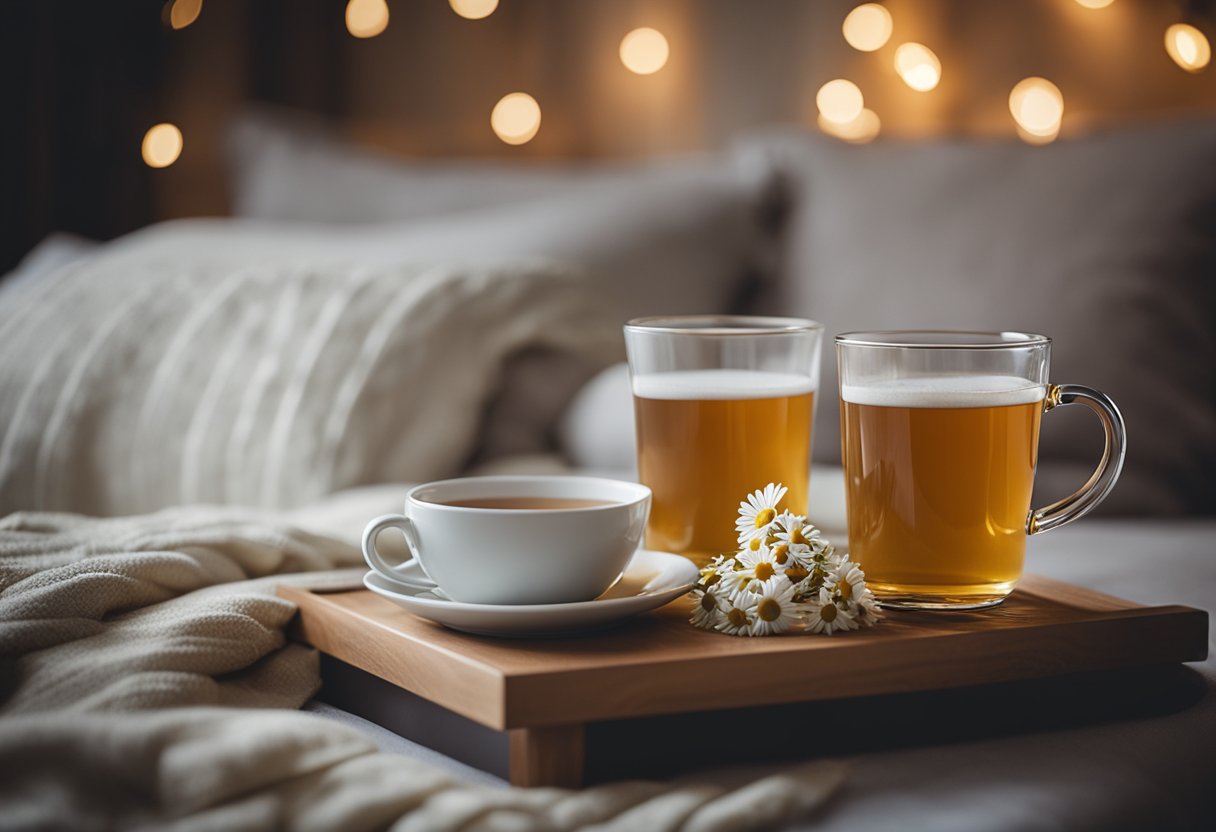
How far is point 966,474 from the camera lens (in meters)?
0.83

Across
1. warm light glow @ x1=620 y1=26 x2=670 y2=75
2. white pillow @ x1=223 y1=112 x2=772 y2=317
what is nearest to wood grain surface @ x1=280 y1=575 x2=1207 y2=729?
white pillow @ x1=223 y1=112 x2=772 y2=317

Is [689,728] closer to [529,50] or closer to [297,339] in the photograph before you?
[297,339]

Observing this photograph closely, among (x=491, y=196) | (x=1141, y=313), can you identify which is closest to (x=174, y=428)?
(x=491, y=196)

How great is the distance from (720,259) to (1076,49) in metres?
0.72

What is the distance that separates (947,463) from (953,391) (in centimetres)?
5

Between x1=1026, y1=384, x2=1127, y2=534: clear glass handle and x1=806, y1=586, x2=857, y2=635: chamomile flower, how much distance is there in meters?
0.19

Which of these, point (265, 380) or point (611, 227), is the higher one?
point (611, 227)

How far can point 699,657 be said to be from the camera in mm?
690

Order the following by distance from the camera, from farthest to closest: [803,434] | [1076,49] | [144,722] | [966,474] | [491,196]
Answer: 1. [491,196]
2. [1076,49]
3. [803,434]
4. [966,474]
5. [144,722]

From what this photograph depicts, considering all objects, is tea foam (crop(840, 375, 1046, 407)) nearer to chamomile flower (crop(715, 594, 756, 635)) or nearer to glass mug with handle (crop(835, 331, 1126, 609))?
glass mug with handle (crop(835, 331, 1126, 609))

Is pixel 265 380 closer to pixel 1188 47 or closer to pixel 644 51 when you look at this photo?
pixel 644 51

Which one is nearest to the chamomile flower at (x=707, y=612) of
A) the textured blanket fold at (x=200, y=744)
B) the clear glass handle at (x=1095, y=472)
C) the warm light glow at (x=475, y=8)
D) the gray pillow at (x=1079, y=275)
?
the textured blanket fold at (x=200, y=744)

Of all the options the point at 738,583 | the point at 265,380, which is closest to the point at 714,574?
the point at 738,583

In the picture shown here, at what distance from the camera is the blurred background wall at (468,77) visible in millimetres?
2092
